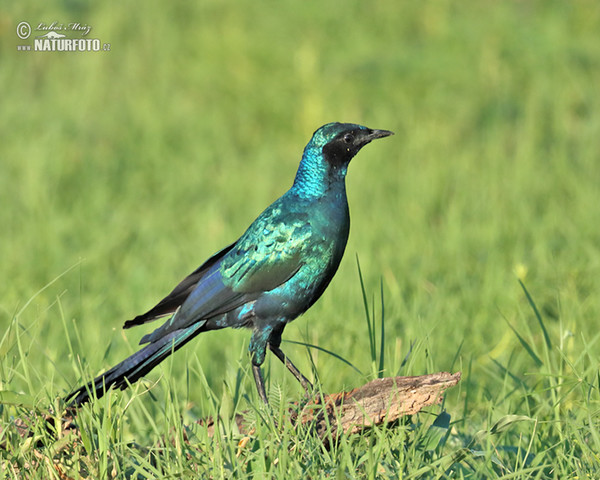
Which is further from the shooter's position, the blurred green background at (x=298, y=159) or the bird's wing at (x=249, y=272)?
the blurred green background at (x=298, y=159)

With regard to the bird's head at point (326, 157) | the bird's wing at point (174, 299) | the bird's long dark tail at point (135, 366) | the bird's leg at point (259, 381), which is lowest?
the bird's leg at point (259, 381)

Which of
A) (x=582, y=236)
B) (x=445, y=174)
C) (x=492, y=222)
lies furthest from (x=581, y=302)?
(x=445, y=174)

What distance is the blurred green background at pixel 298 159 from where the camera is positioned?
554cm

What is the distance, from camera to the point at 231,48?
30.7 feet

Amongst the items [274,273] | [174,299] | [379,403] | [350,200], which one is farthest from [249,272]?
[350,200]

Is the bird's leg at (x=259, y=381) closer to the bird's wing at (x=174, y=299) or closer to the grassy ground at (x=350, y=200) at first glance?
the grassy ground at (x=350, y=200)

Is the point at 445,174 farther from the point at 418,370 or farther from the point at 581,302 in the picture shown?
the point at 418,370

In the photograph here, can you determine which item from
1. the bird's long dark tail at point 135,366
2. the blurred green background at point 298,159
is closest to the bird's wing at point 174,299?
the bird's long dark tail at point 135,366

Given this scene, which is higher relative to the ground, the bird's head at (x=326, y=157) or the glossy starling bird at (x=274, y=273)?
the bird's head at (x=326, y=157)

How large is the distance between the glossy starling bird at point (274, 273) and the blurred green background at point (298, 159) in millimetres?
1194

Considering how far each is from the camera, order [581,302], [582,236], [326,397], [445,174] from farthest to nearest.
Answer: [445,174], [582,236], [581,302], [326,397]

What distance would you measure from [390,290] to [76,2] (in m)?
6.05

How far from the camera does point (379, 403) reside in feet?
10.4

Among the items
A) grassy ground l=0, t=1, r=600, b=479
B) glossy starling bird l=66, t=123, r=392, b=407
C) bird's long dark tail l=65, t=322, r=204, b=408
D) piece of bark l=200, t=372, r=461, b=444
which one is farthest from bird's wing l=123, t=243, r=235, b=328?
piece of bark l=200, t=372, r=461, b=444
